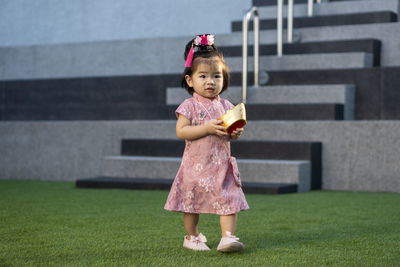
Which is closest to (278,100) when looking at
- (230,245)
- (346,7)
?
(346,7)

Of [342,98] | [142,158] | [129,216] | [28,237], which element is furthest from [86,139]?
[28,237]

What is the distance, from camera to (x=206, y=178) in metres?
3.17

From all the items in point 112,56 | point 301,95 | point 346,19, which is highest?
point 346,19

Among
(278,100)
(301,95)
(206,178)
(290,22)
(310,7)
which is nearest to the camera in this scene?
(206,178)

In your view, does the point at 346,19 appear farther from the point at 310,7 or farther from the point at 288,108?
the point at 288,108

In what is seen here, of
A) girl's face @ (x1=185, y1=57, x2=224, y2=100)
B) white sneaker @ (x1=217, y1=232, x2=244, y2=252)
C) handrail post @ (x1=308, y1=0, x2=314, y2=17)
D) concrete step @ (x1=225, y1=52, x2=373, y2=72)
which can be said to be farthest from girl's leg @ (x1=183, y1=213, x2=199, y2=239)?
handrail post @ (x1=308, y1=0, x2=314, y2=17)

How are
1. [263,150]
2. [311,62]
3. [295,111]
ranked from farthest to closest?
[311,62] < [295,111] < [263,150]

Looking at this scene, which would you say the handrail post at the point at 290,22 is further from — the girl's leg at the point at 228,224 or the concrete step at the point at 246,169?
the girl's leg at the point at 228,224

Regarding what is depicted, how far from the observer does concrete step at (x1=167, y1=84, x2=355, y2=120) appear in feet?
21.6

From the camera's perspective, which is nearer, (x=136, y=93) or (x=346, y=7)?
(x=136, y=93)

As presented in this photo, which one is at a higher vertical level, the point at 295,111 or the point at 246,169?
the point at 295,111

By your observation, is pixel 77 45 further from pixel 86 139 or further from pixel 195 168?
pixel 195 168

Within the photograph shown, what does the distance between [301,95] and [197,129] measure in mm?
3784

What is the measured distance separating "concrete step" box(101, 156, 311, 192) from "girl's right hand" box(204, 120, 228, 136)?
8.67 feet
